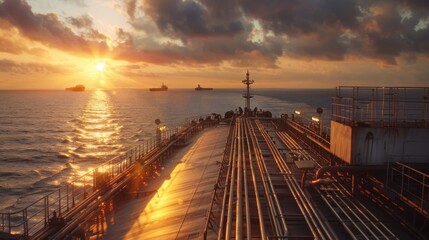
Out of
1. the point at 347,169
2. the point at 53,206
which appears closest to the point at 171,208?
the point at 347,169

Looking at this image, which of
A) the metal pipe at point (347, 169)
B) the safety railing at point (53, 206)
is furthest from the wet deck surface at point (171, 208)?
the metal pipe at point (347, 169)

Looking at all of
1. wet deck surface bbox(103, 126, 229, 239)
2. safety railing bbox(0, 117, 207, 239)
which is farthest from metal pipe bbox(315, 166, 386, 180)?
safety railing bbox(0, 117, 207, 239)

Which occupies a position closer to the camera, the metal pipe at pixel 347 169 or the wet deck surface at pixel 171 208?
the wet deck surface at pixel 171 208

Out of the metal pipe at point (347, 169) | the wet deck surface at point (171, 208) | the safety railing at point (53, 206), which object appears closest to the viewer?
the wet deck surface at point (171, 208)

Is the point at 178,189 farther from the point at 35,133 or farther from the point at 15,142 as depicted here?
the point at 35,133

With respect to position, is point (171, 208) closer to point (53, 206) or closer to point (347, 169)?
point (347, 169)

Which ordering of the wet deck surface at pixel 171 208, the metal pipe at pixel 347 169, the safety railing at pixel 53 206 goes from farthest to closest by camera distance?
the metal pipe at pixel 347 169, the safety railing at pixel 53 206, the wet deck surface at pixel 171 208

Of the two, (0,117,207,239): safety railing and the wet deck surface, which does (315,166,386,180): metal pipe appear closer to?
the wet deck surface

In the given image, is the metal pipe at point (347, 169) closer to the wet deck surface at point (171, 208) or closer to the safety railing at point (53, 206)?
the wet deck surface at point (171, 208)

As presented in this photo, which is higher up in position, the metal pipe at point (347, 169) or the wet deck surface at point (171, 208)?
the metal pipe at point (347, 169)
